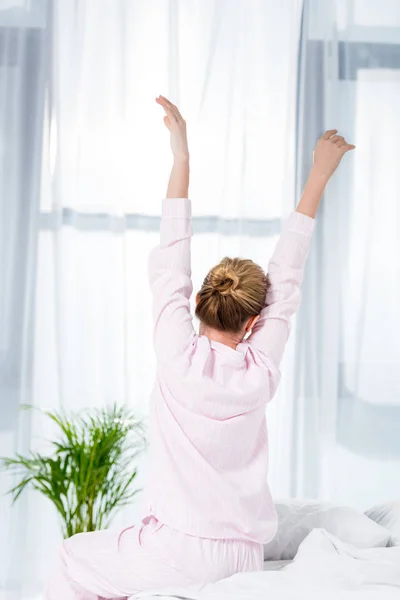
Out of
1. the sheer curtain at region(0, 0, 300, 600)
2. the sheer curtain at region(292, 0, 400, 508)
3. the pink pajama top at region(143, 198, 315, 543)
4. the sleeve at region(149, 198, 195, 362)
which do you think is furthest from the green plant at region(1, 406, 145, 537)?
the sleeve at region(149, 198, 195, 362)

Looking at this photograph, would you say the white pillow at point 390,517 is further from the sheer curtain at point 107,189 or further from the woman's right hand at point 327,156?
the woman's right hand at point 327,156

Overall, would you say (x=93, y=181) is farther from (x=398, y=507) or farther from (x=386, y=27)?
(x=398, y=507)

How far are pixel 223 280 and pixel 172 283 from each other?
0.40 feet

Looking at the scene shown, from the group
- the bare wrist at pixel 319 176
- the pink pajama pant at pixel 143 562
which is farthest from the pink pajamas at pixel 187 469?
the bare wrist at pixel 319 176

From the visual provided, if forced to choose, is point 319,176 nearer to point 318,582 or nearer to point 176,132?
point 176,132

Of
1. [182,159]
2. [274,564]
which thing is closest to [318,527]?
[274,564]

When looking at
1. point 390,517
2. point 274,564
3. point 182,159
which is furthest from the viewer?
point 390,517

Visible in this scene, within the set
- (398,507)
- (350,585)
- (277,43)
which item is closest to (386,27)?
(277,43)

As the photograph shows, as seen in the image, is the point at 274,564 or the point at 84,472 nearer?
the point at 274,564

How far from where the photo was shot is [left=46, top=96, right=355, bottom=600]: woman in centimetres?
174

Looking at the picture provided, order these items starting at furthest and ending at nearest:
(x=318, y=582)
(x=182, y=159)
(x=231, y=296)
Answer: (x=182, y=159) → (x=231, y=296) → (x=318, y=582)

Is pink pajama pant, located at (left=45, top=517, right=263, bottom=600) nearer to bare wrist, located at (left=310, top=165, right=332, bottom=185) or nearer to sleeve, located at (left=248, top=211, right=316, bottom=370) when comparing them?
sleeve, located at (left=248, top=211, right=316, bottom=370)

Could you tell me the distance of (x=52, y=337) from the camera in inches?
126

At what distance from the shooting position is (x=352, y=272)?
3.34m
